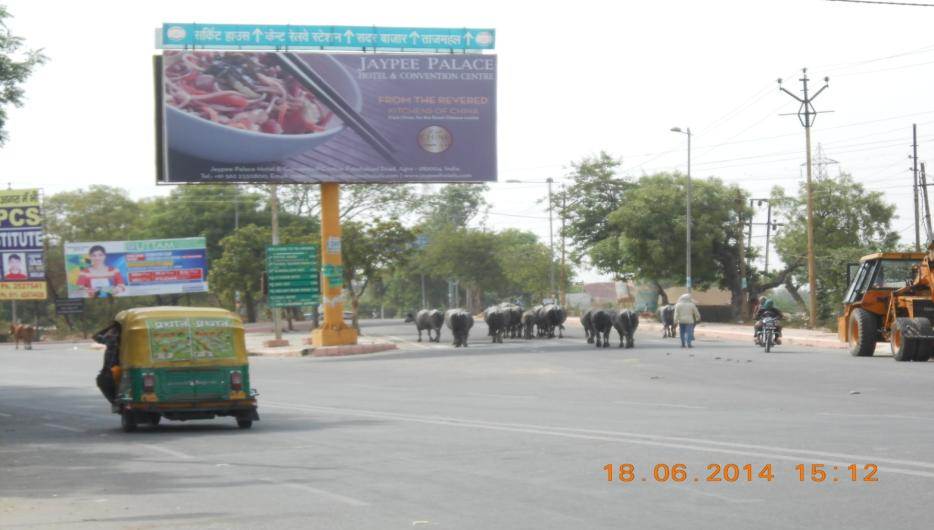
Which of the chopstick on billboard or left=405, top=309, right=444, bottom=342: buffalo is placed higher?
the chopstick on billboard

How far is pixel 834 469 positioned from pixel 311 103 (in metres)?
32.6

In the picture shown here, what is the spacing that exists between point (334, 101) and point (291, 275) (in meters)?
8.64

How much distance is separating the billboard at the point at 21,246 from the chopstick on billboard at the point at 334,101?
27311 mm

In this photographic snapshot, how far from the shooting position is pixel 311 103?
138ft

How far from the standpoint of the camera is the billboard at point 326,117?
135ft

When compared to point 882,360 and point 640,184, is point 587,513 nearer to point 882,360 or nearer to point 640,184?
point 882,360

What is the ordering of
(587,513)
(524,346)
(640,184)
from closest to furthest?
(587,513) → (524,346) → (640,184)

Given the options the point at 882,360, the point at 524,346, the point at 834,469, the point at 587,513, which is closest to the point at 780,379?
the point at 882,360

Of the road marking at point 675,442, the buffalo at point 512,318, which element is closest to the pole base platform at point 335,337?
the buffalo at point 512,318

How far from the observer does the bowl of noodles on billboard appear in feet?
135

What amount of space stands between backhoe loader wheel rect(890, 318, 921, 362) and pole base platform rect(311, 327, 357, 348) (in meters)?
21.5

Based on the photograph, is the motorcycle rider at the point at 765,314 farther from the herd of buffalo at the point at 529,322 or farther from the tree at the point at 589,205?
the tree at the point at 589,205

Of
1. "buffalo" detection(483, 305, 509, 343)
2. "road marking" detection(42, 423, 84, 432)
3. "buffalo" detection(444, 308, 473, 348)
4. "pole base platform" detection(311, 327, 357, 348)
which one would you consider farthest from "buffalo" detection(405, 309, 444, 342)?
"road marking" detection(42, 423, 84, 432)

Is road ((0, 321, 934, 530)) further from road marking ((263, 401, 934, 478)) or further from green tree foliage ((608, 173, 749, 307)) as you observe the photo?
green tree foliage ((608, 173, 749, 307))
